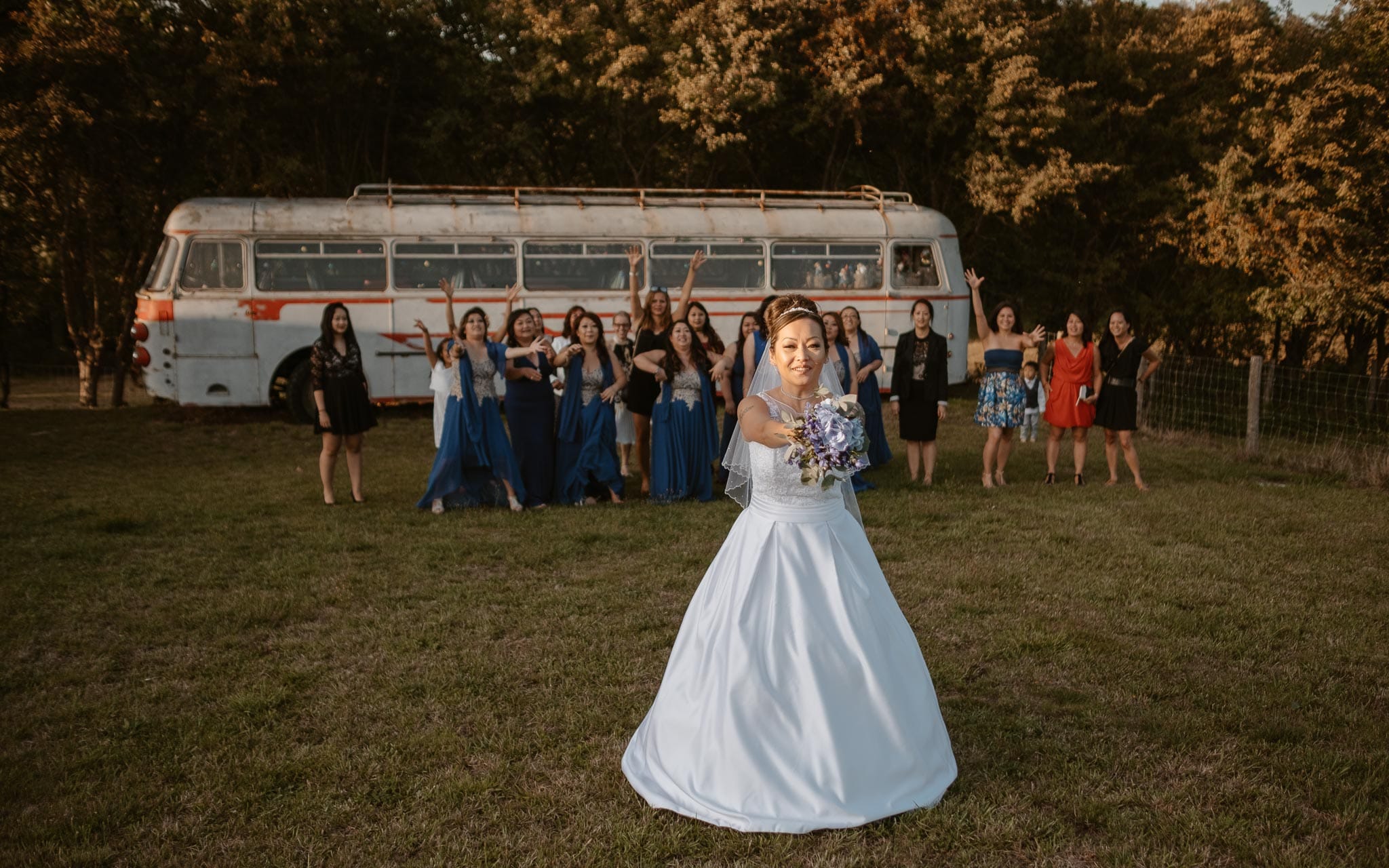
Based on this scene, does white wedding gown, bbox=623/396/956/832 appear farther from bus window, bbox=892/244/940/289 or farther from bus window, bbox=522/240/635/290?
bus window, bbox=892/244/940/289

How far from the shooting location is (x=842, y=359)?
10.5 metres

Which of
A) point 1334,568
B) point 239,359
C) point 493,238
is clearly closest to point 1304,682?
point 1334,568

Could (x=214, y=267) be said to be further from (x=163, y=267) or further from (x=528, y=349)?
(x=528, y=349)

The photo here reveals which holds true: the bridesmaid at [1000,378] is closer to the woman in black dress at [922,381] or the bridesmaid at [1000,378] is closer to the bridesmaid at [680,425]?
the woman in black dress at [922,381]

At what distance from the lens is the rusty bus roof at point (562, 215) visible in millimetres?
15711

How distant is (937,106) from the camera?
2105 cm

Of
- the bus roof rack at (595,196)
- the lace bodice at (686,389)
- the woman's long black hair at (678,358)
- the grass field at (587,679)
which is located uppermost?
the bus roof rack at (595,196)

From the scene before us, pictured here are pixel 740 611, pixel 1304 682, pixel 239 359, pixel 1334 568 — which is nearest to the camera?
pixel 740 611

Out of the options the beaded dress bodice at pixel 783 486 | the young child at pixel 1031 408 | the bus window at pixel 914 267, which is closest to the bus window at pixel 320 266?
the bus window at pixel 914 267

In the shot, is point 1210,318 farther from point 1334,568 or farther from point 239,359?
point 239,359

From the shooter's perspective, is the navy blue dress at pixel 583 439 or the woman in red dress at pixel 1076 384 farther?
the woman in red dress at pixel 1076 384

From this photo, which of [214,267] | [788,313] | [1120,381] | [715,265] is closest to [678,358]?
[1120,381]

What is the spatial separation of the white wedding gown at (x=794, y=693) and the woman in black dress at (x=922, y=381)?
6648mm

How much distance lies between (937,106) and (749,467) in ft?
60.6
